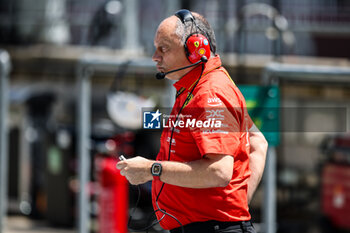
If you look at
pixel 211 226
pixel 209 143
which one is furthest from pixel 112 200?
pixel 209 143

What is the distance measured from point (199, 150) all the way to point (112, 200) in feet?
16.3

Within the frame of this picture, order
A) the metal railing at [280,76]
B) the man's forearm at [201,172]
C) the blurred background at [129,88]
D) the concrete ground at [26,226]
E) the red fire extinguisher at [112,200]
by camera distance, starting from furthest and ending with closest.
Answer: the concrete ground at [26,226]
the blurred background at [129,88]
the red fire extinguisher at [112,200]
the metal railing at [280,76]
the man's forearm at [201,172]

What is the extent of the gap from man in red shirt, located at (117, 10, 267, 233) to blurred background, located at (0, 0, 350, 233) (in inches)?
196

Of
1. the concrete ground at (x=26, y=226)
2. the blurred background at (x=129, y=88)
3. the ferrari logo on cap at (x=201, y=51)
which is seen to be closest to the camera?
the ferrari logo on cap at (x=201, y=51)

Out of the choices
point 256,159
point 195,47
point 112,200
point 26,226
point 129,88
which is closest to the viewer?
point 195,47

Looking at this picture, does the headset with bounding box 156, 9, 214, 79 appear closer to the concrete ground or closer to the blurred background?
the blurred background

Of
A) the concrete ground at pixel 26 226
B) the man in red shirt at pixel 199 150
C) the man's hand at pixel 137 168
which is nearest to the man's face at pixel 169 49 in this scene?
the man in red shirt at pixel 199 150

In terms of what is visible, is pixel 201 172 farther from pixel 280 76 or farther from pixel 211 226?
pixel 280 76

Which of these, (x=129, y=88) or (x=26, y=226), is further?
(x=26, y=226)

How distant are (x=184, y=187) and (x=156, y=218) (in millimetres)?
348

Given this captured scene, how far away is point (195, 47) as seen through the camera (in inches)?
104

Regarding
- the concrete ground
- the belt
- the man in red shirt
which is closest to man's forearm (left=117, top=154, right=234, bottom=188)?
the man in red shirt

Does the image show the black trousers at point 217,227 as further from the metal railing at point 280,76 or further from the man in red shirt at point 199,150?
the metal railing at point 280,76

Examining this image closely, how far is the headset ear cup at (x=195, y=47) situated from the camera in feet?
8.68
